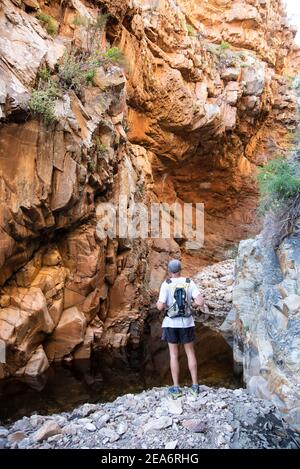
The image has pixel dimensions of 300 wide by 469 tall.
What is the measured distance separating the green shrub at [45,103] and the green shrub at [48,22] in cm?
216

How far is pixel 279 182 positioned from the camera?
247 inches

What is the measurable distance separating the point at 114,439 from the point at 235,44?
2044cm

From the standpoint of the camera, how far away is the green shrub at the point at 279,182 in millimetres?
6172

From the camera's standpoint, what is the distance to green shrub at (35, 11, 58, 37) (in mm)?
8844

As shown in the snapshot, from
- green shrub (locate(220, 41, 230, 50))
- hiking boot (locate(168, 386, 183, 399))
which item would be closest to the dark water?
hiking boot (locate(168, 386, 183, 399))

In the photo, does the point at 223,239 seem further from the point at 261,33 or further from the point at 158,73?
the point at 261,33

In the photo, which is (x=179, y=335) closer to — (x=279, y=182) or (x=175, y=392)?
(x=175, y=392)

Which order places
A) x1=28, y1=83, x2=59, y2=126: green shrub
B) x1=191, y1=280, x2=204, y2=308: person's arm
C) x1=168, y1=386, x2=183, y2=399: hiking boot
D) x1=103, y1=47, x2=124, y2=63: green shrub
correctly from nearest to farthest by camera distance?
x1=191, y1=280, x2=204, y2=308: person's arm → x1=168, y1=386, x2=183, y2=399: hiking boot → x1=28, y1=83, x2=59, y2=126: green shrub → x1=103, y1=47, x2=124, y2=63: green shrub

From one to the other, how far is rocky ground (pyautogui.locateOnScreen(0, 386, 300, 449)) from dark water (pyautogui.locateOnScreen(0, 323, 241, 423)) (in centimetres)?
170

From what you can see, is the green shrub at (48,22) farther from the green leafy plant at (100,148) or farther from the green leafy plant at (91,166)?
the green leafy plant at (91,166)

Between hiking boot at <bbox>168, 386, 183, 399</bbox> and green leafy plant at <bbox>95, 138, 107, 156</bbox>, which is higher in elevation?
green leafy plant at <bbox>95, 138, 107, 156</bbox>

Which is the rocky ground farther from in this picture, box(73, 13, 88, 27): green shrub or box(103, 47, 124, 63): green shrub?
box(73, 13, 88, 27): green shrub

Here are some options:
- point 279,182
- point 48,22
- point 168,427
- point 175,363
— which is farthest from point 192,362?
point 48,22

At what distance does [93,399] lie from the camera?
6.52m
